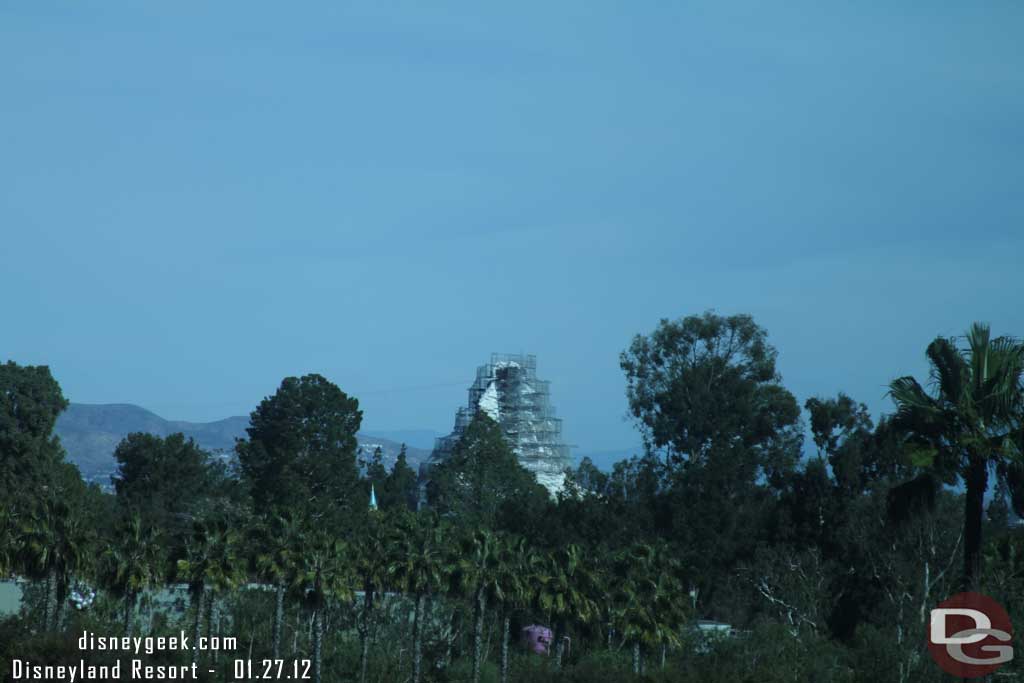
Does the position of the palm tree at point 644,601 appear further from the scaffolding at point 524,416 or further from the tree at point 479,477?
the scaffolding at point 524,416

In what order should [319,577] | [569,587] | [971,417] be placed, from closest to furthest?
[971,417] < [319,577] < [569,587]

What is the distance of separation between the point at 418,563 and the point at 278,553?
620 centimetres

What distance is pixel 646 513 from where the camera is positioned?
278 feet

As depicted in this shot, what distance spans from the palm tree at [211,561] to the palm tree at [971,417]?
36.1 m

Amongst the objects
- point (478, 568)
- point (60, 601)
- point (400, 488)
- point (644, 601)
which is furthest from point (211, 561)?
point (400, 488)

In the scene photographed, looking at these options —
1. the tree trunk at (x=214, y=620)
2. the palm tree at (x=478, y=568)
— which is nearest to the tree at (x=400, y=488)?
the tree trunk at (x=214, y=620)

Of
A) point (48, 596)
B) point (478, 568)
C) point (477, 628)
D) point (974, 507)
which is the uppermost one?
point (974, 507)

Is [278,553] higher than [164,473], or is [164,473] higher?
[164,473]

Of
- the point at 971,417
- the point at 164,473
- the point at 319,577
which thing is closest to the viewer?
the point at 971,417

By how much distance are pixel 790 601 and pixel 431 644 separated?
18.5 m

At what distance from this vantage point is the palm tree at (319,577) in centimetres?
6088

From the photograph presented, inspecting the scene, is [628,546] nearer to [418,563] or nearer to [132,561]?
[418,563]

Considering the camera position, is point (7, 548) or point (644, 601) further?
point (644, 601)

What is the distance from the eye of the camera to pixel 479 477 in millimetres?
109938
